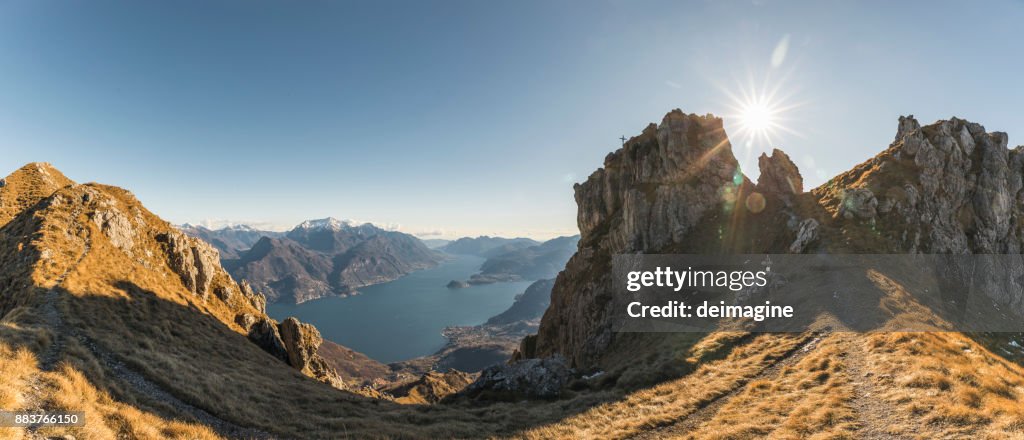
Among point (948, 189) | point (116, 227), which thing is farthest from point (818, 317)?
point (116, 227)

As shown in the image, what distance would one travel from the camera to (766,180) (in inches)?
3076

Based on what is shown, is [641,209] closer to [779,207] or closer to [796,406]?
[779,207]

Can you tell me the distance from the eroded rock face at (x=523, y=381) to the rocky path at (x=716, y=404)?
13709 mm

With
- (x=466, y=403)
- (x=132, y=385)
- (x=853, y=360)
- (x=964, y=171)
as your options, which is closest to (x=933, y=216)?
(x=964, y=171)

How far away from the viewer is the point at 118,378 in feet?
68.8

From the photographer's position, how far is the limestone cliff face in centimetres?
5241

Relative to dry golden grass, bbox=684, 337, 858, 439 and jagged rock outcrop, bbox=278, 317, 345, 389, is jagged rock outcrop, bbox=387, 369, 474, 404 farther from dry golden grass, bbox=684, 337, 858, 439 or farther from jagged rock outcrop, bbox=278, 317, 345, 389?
dry golden grass, bbox=684, 337, 858, 439

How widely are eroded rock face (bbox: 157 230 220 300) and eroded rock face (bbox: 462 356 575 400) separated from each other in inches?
1745

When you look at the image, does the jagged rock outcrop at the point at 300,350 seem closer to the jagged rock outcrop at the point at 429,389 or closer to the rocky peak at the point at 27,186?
the rocky peak at the point at 27,186

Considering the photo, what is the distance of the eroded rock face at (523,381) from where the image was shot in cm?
3484

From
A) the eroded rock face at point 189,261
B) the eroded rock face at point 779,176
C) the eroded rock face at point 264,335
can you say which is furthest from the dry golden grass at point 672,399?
the eroded rock face at point 189,261

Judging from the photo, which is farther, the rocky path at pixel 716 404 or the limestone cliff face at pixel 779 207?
the limestone cliff face at pixel 779 207

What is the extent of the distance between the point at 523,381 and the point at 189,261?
2070 inches

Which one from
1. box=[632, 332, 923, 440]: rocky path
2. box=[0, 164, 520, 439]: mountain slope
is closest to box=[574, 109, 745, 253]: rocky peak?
box=[632, 332, 923, 440]: rocky path
